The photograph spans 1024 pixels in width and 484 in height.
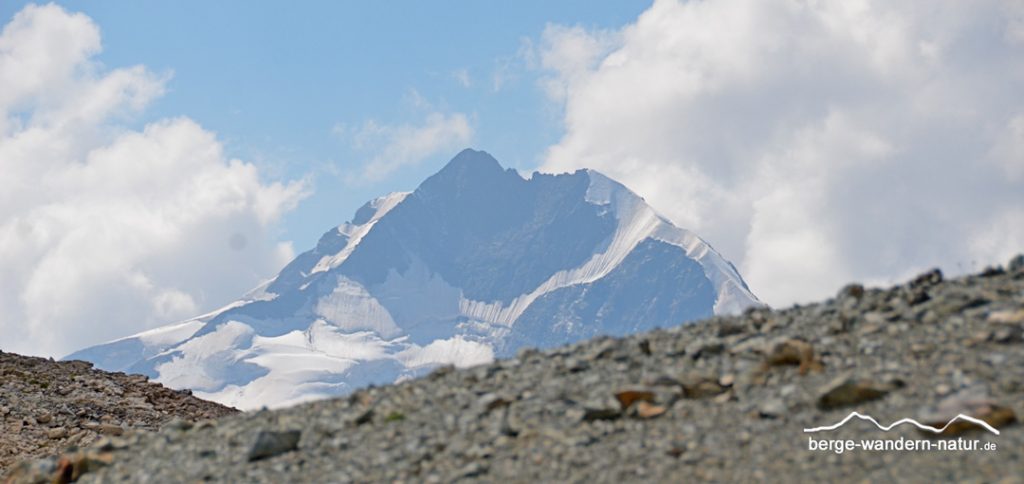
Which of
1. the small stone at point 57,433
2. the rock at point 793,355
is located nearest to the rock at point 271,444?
the rock at point 793,355

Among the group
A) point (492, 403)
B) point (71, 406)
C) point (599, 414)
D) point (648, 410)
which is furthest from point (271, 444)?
point (71, 406)

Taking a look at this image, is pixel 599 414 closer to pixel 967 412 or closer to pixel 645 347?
pixel 645 347

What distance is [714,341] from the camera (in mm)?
19984

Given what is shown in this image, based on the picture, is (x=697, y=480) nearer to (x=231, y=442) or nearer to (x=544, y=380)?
(x=544, y=380)

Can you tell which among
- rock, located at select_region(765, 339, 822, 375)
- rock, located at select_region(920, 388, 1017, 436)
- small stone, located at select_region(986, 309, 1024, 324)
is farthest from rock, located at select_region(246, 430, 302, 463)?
small stone, located at select_region(986, 309, 1024, 324)

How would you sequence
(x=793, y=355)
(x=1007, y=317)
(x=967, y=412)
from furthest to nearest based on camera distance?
(x=793, y=355)
(x=1007, y=317)
(x=967, y=412)

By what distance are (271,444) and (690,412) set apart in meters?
6.86

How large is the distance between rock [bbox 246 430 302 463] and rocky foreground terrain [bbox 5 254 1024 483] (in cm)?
3

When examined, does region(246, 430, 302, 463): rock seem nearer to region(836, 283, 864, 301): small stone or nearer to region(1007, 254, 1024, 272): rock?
region(836, 283, 864, 301): small stone

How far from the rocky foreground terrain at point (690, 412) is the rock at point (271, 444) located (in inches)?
1.1

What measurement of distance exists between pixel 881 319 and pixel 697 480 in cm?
584

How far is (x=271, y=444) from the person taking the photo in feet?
61.8

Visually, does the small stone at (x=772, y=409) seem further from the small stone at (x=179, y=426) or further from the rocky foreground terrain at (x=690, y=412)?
the small stone at (x=179, y=426)

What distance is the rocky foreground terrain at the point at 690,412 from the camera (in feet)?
50.0
